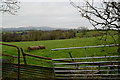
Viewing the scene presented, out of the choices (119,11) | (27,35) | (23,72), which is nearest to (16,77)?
(23,72)

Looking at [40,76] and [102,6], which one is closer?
[102,6]

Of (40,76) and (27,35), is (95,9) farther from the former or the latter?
(27,35)

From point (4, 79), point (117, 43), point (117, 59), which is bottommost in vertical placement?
point (4, 79)

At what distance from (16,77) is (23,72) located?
0.27 metres

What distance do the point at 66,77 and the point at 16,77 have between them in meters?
1.56

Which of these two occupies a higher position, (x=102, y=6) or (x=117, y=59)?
(x=102, y=6)

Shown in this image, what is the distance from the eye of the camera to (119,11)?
2959 millimetres

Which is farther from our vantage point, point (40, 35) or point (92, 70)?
point (40, 35)

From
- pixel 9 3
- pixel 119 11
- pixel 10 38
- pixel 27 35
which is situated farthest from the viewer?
pixel 27 35

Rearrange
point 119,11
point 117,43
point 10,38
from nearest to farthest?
point 119,11, point 117,43, point 10,38

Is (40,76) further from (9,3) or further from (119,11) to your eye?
(9,3)

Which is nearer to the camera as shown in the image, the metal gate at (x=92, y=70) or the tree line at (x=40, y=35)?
the metal gate at (x=92, y=70)

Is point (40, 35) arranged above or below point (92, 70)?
below

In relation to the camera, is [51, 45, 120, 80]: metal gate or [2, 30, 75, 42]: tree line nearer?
[51, 45, 120, 80]: metal gate
